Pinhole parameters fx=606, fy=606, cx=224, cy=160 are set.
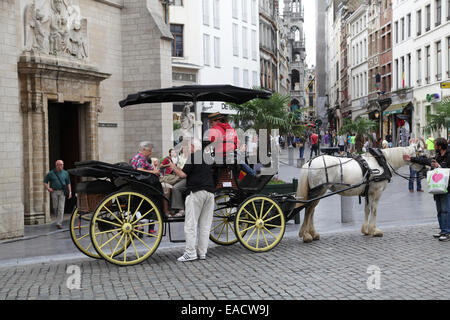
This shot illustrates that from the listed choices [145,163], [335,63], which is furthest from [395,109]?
[335,63]

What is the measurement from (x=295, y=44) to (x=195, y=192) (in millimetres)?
143202

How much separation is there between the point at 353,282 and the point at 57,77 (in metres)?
9.99

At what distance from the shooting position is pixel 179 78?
3925 centimetres

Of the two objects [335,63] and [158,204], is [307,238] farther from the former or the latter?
[335,63]

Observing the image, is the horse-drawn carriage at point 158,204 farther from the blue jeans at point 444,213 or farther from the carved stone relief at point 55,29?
the carved stone relief at point 55,29

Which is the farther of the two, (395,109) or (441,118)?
(395,109)

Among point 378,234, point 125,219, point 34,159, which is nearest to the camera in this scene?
point 125,219

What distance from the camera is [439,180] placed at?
9.64 meters

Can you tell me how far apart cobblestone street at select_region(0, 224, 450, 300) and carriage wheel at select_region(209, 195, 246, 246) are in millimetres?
180

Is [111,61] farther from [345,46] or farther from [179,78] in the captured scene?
[345,46]

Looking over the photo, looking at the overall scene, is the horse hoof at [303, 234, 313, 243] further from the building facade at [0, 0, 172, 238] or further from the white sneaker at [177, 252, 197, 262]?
the building facade at [0, 0, 172, 238]

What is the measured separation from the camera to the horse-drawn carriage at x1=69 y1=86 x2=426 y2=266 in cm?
820

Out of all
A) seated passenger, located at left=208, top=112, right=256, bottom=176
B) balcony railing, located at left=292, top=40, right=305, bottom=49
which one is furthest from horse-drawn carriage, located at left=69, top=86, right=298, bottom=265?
balcony railing, located at left=292, top=40, right=305, bottom=49

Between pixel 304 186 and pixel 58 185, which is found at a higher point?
pixel 304 186
